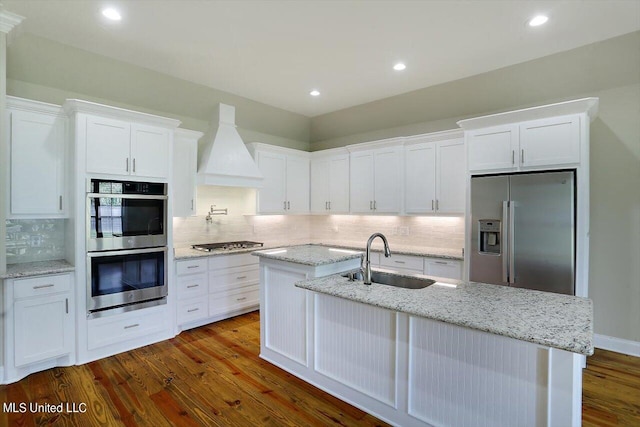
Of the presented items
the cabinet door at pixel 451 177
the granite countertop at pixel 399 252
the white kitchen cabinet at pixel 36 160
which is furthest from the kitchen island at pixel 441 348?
the white kitchen cabinet at pixel 36 160

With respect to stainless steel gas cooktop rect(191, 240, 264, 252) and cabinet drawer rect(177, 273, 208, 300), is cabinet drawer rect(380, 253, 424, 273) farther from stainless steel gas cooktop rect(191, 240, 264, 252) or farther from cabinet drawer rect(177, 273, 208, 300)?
cabinet drawer rect(177, 273, 208, 300)

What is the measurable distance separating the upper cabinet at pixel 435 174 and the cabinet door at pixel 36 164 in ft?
12.9

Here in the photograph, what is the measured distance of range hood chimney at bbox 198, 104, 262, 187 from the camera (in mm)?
4133

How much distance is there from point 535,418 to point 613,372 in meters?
2.10

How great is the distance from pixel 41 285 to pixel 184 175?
1.79m

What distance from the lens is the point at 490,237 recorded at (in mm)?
3410

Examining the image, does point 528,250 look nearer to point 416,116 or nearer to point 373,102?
point 416,116

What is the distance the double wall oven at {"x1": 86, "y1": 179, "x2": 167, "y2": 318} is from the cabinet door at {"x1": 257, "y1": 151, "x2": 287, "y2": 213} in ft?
5.38

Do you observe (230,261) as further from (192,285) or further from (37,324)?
(37,324)

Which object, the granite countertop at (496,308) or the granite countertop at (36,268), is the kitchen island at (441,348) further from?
the granite countertop at (36,268)

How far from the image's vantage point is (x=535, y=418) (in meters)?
1.57

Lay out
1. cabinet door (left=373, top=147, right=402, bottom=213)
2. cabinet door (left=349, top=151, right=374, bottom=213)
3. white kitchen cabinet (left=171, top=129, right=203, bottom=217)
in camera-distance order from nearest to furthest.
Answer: white kitchen cabinet (left=171, top=129, right=203, bottom=217) < cabinet door (left=373, top=147, right=402, bottom=213) < cabinet door (left=349, top=151, right=374, bottom=213)

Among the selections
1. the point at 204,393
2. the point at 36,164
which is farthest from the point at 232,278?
Answer: the point at 36,164

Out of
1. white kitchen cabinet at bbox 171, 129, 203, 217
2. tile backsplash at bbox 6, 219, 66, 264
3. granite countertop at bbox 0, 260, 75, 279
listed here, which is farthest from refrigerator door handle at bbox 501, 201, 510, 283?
tile backsplash at bbox 6, 219, 66, 264
